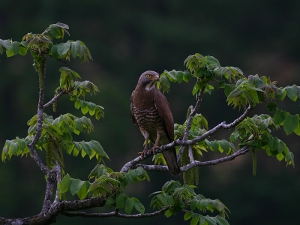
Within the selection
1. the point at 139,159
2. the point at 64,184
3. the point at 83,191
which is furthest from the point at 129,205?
the point at 139,159

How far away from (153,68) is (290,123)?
25.1m

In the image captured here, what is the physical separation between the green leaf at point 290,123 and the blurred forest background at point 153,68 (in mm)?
19720

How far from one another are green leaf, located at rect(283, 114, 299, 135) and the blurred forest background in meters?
19.7

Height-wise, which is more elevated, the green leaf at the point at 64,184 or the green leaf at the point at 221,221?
the green leaf at the point at 64,184

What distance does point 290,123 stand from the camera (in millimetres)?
5785

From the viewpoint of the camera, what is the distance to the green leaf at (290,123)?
18.9 ft

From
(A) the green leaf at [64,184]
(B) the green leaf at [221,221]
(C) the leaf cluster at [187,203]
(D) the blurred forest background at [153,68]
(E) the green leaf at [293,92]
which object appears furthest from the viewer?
(D) the blurred forest background at [153,68]

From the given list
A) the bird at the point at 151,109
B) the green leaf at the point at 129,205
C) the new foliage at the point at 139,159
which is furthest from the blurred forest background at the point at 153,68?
the green leaf at the point at 129,205

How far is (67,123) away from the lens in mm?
6465

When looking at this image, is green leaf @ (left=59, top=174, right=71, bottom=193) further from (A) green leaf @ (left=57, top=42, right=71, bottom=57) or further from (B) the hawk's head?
(B) the hawk's head

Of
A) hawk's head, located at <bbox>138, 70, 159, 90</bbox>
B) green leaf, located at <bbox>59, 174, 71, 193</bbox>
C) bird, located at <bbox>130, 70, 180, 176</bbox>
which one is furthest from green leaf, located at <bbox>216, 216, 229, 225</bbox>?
hawk's head, located at <bbox>138, 70, 159, 90</bbox>

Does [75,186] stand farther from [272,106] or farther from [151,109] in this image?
[151,109]

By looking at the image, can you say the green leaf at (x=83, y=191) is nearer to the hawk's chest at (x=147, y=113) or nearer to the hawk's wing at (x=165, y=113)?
the hawk's wing at (x=165, y=113)

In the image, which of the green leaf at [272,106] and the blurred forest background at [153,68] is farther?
the blurred forest background at [153,68]
